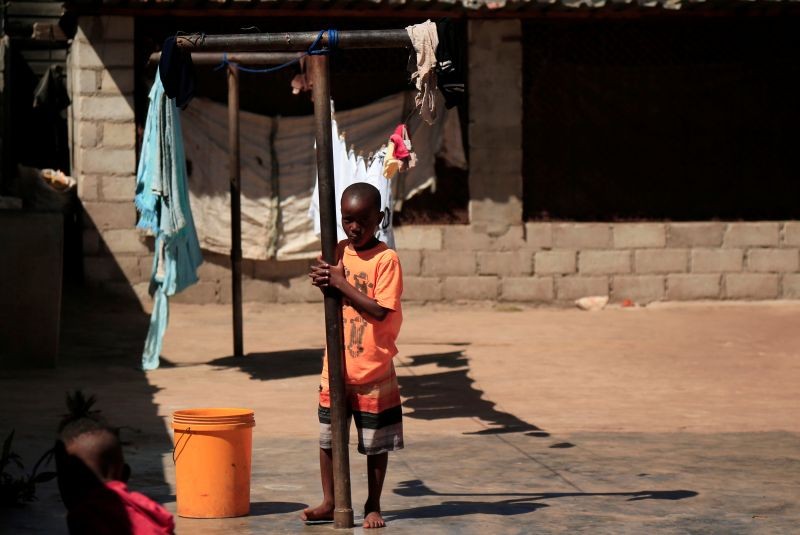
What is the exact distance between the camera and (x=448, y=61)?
20.3 feet

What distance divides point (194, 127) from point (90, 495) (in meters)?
11.0

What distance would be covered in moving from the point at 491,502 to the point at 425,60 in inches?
81.2

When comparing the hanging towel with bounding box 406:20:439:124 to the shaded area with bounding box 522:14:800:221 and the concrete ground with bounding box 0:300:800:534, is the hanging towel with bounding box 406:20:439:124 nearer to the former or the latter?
the concrete ground with bounding box 0:300:800:534

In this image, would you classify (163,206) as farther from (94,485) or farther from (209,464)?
(94,485)

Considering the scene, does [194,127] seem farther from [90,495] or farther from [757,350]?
[90,495]

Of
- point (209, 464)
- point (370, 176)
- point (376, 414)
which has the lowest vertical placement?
point (209, 464)

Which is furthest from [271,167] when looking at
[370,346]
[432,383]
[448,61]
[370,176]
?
[370,346]

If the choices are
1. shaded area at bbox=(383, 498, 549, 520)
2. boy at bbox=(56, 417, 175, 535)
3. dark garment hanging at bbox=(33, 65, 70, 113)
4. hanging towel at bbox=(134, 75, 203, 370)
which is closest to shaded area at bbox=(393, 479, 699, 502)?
shaded area at bbox=(383, 498, 549, 520)

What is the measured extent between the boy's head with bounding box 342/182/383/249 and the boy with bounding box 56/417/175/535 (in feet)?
6.92

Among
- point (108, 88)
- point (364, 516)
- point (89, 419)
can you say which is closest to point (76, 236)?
point (108, 88)

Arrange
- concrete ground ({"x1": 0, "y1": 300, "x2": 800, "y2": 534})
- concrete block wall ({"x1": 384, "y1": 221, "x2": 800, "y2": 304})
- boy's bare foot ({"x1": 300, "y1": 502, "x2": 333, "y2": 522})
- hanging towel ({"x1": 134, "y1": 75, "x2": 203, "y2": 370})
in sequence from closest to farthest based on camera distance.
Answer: boy's bare foot ({"x1": 300, "y1": 502, "x2": 333, "y2": 522})
concrete ground ({"x1": 0, "y1": 300, "x2": 800, "y2": 534})
hanging towel ({"x1": 134, "y1": 75, "x2": 203, "y2": 370})
concrete block wall ({"x1": 384, "y1": 221, "x2": 800, "y2": 304})

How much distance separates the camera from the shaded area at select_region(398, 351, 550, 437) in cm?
845

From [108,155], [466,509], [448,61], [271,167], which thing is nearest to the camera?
[466,509]

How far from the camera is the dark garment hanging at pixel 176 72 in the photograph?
6594 millimetres
